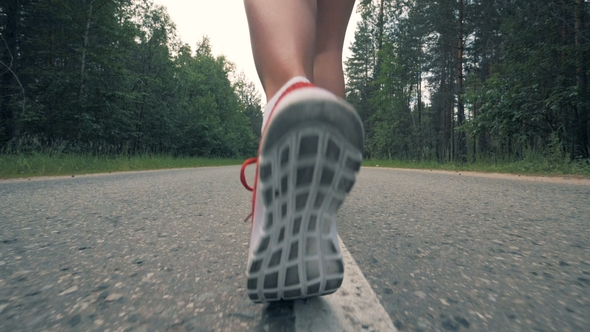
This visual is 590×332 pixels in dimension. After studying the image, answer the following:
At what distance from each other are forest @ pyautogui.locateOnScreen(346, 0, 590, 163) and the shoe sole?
8.87 m

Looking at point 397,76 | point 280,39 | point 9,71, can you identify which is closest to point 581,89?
point 280,39

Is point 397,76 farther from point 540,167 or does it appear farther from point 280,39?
point 280,39

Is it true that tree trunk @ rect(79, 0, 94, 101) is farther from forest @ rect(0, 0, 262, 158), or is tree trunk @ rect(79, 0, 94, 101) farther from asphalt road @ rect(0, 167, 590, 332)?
asphalt road @ rect(0, 167, 590, 332)

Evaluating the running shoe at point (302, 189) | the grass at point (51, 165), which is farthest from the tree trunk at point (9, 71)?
the running shoe at point (302, 189)

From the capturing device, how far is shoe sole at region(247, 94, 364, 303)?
72 centimetres

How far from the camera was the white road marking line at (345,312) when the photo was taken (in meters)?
0.80

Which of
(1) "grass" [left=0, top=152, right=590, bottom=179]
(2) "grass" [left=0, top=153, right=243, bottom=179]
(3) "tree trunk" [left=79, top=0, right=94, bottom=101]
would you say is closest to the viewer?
(2) "grass" [left=0, top=153, right=243, bottom=179]

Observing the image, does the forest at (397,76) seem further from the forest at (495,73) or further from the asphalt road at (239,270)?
the asphalt road at (239,270)

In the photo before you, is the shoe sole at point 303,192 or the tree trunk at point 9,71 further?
the tree trunk at point 9,71

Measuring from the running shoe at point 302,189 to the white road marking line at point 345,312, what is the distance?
0.08 m

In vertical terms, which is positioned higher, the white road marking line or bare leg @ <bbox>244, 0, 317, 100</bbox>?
bare leg @ <bbox>244, 0, 317, 100</bbox>

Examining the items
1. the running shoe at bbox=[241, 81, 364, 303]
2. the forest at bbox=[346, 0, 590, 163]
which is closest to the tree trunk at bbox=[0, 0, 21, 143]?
the forest at bbox=[346, 0, 590, 163]

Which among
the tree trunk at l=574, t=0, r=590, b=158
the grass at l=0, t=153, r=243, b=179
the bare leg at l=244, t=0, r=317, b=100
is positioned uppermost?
the tree trunk at l=574, t=0, r=590, b=158

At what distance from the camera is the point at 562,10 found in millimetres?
9078
